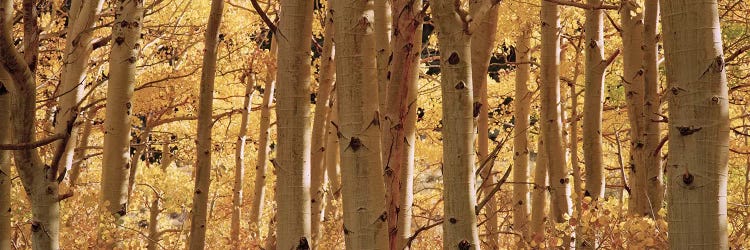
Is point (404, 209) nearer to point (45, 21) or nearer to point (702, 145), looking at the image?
point (702, 145)

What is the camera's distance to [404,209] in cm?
383

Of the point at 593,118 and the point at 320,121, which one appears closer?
the point at 593,118

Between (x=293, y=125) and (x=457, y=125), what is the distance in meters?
0.74

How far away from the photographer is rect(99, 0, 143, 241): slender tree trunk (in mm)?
4750

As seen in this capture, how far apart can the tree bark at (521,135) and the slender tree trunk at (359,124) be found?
5.57m

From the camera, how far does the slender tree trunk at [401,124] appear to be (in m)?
3.67

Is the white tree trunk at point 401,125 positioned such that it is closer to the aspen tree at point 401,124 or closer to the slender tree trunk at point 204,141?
the aspen tree at point 401,124

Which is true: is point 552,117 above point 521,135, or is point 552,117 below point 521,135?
below

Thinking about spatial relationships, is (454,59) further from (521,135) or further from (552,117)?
(521,135)

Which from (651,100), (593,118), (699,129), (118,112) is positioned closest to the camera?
(699,129)

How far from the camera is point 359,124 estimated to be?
2707 millimetres

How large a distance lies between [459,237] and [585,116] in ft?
9.13

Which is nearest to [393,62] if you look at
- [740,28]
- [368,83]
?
[368,83]

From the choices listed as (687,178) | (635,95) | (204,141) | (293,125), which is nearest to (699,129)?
(687,178)
